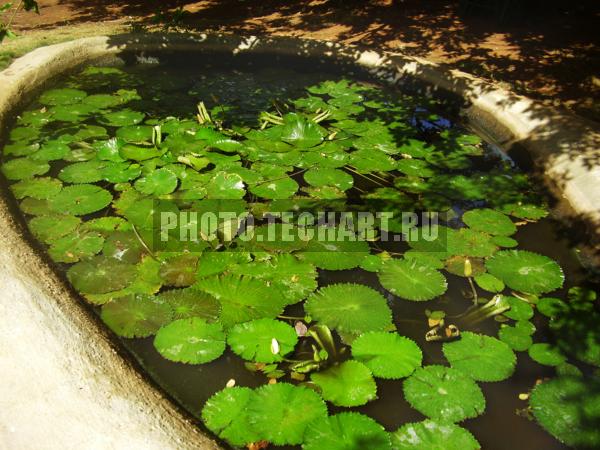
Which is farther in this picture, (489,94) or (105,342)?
(489,94)

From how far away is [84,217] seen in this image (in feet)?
Result: 10.5

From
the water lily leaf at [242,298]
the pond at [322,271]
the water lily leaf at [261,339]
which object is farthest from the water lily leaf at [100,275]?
the water lily leaf at [261,339]

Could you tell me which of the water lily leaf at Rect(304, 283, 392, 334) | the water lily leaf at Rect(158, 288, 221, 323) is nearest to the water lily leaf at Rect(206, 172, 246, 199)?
the water lily leaf at Rect(158, 288, 221, 323)

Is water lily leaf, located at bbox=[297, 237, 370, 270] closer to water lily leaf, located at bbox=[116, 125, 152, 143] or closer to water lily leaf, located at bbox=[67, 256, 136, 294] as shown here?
water lily leaf, located at bbox=[67, 256, 136, 294]

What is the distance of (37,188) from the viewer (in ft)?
11.3

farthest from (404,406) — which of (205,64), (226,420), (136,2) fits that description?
(136,2)

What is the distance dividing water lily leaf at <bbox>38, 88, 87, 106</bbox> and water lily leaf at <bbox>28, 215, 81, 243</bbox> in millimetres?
2444

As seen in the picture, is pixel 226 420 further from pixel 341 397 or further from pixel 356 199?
pixel 356 199

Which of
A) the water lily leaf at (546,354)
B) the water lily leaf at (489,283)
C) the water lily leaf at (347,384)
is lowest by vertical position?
the water lily leaf at (546,354)

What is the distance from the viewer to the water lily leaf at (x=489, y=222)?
3233mm

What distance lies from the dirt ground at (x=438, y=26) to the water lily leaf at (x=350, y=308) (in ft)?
11.1

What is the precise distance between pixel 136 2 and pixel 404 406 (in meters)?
9.99

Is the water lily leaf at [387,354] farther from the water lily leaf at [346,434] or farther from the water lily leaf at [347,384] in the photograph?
the water lily leaf at [346,434]

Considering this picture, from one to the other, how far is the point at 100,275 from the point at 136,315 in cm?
43
